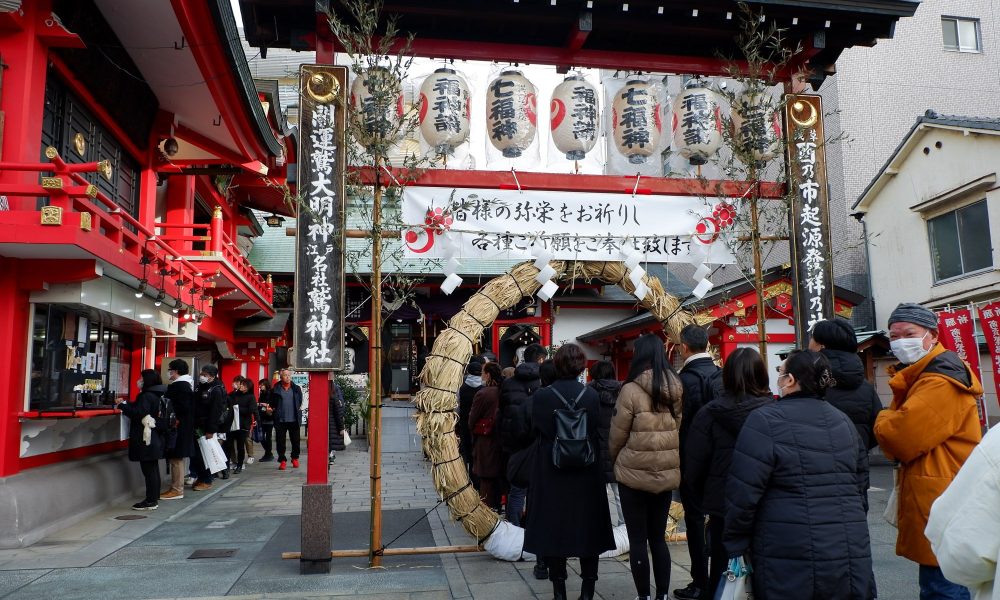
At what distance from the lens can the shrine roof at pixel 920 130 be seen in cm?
1342

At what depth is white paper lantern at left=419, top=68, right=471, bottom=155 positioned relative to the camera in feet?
23.9

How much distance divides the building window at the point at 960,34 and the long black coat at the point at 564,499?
21.4 metres

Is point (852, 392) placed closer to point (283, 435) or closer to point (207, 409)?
point (207, 409)

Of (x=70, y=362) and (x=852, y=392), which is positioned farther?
(x=70, y=362)

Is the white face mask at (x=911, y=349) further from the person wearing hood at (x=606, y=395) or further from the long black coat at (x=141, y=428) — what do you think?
the long black coat at (x=141, y=428)

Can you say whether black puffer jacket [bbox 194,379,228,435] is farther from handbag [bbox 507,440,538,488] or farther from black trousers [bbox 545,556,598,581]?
black trousers [bbox 545,556,598,581]

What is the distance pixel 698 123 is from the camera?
25.6ft

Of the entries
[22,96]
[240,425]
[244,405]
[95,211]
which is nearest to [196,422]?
[244,405]

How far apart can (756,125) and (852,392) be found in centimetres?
349

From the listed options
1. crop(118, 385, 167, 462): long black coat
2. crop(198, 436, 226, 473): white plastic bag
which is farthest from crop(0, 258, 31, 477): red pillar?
crop(198, 436, 226, 473): white plastic bag

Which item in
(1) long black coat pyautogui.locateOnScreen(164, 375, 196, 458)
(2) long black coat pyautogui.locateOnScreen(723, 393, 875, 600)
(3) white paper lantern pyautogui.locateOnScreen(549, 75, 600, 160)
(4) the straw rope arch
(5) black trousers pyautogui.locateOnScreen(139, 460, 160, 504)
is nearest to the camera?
(2) long black coat pyautogui.locateOnScreen(723, 393, 875, 600)

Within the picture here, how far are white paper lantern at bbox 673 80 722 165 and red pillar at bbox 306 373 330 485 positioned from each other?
4.67 m

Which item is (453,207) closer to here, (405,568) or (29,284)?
(405,568)

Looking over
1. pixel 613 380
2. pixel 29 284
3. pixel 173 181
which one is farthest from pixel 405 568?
pixel 173 181
